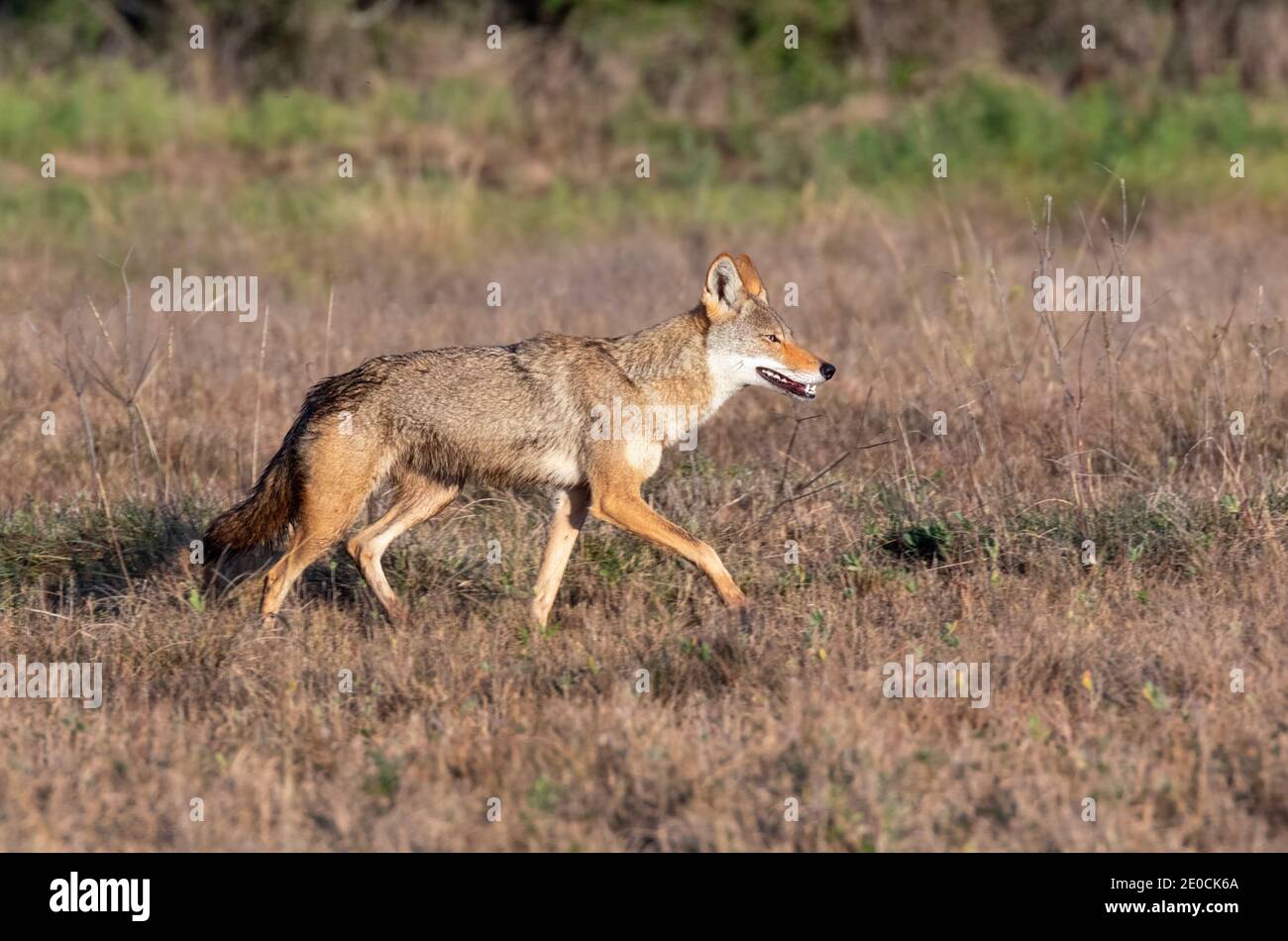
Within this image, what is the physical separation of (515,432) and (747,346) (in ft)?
3.88

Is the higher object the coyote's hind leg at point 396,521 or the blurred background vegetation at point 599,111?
the blurred background vegetation at point 599,111

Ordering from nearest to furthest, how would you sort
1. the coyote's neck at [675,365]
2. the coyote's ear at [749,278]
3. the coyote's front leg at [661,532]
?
1. the coyote's front leg at [661,532]
2. the coyote's neck at [675,365]
3. the coyote's ear at [749,278]

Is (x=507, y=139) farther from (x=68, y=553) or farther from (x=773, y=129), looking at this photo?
(x=68, y=553)

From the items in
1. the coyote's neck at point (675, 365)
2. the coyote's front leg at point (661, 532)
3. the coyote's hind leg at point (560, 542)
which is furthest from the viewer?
the coyote's neck at point (675, 365)

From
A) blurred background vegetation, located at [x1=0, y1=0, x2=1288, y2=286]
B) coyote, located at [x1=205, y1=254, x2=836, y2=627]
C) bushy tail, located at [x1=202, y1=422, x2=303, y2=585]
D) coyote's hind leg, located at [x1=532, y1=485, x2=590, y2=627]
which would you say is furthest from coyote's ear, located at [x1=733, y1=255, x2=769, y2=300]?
blurred background vegetation, located at [x1=0, y1=0, x2=1288, y2=286]

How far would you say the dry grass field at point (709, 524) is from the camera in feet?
16.4

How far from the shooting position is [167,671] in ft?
20.6

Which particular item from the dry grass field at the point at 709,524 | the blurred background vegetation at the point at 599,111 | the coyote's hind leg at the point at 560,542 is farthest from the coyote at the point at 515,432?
the blurred background vegetation at the point at 599,111

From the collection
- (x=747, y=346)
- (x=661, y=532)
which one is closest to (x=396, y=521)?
(x=661, y=532)

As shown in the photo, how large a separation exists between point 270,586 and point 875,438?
13.1ft

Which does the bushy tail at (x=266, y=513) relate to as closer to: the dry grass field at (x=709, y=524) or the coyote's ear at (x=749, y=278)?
the dry grass field at (x=709, y=524)

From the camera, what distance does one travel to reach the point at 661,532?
22.3 ft

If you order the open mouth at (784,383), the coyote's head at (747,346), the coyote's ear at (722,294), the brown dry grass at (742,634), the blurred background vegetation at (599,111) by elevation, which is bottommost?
the brown dry grass at (742,634)

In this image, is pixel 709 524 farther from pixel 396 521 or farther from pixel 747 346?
pixel 396 521
